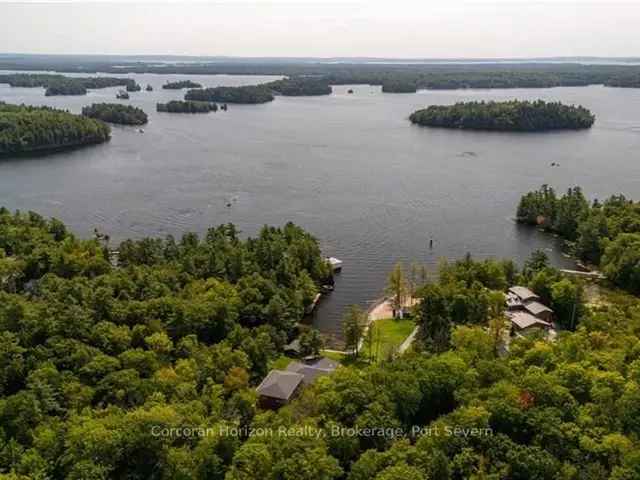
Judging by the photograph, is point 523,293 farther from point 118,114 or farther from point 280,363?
point 118,114

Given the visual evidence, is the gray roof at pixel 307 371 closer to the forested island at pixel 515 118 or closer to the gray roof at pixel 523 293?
the gray roof at pixel 523 293

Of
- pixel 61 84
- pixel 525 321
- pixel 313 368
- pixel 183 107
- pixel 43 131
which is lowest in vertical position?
pixel 313 368

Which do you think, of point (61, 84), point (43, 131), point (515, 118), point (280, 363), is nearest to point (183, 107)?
point (43, 131)

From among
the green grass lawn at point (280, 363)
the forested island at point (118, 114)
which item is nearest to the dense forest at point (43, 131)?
the forested island at point (118, 114)

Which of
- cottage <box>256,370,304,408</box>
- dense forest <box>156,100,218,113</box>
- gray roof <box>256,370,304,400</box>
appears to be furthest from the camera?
dense forest <box>156,100,218,113</box>

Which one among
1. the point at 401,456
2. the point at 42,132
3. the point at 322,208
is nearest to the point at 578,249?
the point at 322,208

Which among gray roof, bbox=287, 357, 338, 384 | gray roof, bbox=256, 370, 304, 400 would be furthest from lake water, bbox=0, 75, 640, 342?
gray roof, bbox=256, 370, 304, 400

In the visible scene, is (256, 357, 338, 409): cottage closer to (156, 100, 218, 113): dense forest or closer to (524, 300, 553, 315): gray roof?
(524, 300, 553, 315): gray roof
